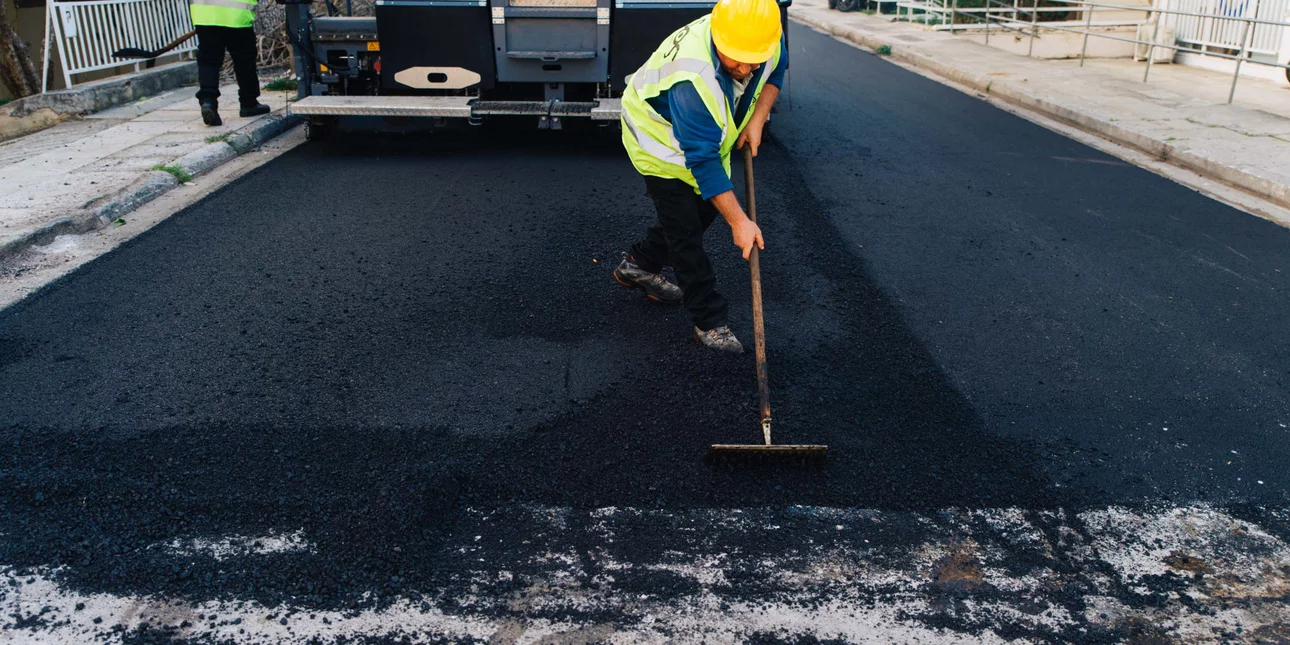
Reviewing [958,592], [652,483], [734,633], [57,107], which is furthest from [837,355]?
[57,107]

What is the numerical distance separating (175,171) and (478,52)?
8.27ft

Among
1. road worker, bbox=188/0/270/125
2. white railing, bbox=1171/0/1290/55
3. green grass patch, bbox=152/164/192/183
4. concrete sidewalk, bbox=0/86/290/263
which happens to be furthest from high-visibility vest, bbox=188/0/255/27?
white railing, bbox=1171/0/1290/55

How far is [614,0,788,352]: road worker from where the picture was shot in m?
Result: 3.70

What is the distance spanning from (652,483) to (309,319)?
217 cm

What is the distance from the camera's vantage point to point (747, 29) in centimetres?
364

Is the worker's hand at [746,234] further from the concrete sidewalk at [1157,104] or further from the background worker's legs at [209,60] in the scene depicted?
the background worker's legs at [209,60]

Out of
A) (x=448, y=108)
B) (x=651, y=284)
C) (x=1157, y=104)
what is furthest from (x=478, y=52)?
(x=1157, y=104)

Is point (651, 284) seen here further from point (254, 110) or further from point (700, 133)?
point (254, 110)

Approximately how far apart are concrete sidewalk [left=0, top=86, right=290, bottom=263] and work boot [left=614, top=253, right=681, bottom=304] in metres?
3.46

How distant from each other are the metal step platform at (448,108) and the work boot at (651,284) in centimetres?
313

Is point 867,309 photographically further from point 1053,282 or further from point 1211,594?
point 1211,594

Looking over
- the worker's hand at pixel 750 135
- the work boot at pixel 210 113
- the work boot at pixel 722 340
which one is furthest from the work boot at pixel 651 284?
the work boot at pixel 210 113

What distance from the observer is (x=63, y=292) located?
4996mm

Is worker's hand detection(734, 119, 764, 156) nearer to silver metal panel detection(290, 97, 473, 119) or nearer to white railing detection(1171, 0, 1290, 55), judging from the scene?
silver metal panel detection(290, 97, 473, 119)
